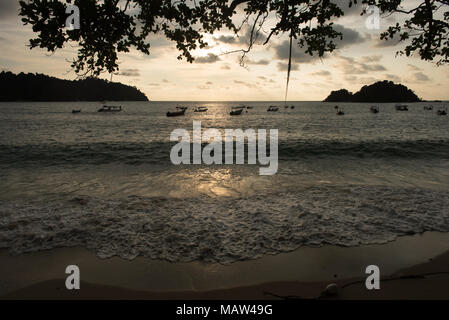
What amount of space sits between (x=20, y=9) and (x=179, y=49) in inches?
128

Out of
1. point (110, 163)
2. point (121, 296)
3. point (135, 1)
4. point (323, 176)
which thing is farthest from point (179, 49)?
point (110, 163)

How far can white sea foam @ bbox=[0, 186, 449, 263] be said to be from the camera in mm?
6312

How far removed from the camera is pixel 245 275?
518 centimetres

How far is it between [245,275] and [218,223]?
101 inches

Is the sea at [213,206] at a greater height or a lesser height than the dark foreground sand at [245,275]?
greater

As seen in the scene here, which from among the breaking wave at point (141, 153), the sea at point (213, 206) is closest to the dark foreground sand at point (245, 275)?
the sea at point (213, 206)

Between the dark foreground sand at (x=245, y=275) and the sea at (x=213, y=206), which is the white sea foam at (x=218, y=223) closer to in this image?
the sea at (x=213, y=206)

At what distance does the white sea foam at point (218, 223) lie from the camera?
6312 mm

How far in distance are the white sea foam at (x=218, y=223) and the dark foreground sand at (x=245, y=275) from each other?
0.38 metres

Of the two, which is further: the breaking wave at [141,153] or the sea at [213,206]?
the breaking wave at [141,153]

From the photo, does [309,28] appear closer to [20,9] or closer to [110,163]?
[20,9]

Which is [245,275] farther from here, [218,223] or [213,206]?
[213,206]

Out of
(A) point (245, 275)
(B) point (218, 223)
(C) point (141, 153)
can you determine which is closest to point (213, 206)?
(B) point (218, 223)

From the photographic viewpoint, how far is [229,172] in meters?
14.7
